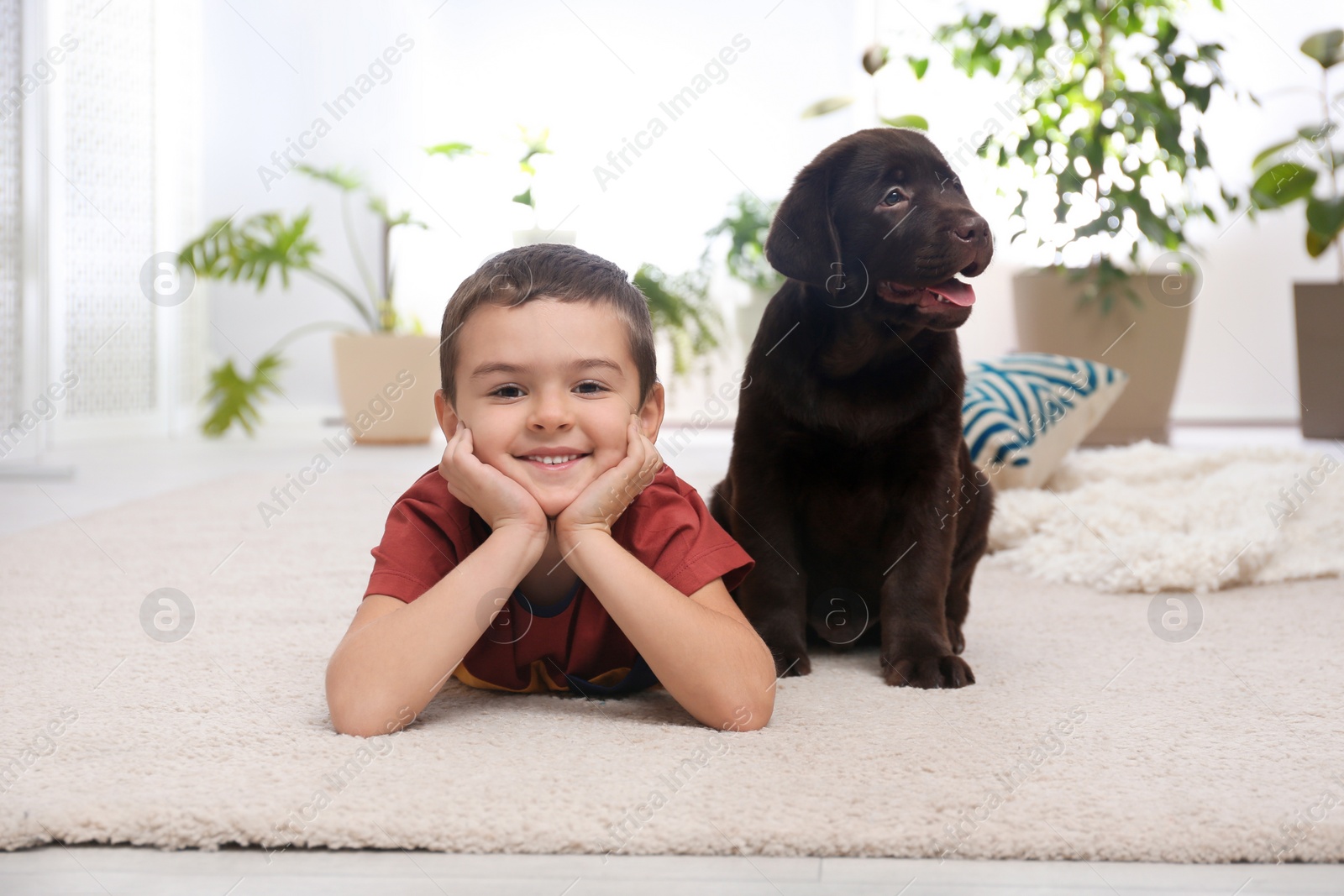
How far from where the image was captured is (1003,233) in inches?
172

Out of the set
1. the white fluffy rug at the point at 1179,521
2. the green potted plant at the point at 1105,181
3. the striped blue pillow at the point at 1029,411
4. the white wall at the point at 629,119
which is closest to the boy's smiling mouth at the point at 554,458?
the white fluffy rug at the point at 1179,521

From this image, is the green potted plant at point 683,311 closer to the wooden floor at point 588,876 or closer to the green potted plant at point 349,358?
the green potted plant at point 349,358

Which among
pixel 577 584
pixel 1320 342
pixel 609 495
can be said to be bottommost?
pixel 577 584

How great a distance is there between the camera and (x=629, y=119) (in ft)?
16.8

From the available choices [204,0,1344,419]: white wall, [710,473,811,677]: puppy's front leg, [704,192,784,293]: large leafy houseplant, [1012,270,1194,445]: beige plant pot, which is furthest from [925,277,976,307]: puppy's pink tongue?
[204,0,1344,419]: white wall

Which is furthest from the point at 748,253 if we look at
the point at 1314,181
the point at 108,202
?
the point at 108,202

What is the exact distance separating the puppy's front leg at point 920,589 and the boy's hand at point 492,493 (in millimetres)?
449

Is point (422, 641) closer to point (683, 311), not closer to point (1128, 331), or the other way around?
point (1128, 331)

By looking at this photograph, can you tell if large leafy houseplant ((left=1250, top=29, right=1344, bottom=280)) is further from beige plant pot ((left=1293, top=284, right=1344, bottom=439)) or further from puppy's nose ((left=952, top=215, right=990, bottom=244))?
puppy's nose ((left=952, top=215, right=990, bottom=244))

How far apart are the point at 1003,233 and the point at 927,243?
3.41 m

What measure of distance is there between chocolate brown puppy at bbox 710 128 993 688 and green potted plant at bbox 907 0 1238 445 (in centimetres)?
261

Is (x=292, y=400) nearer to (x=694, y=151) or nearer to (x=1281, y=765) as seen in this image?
(x=694, y=151)

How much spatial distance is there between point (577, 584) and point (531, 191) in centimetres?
375

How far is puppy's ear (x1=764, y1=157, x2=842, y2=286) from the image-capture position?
1.24 meters
